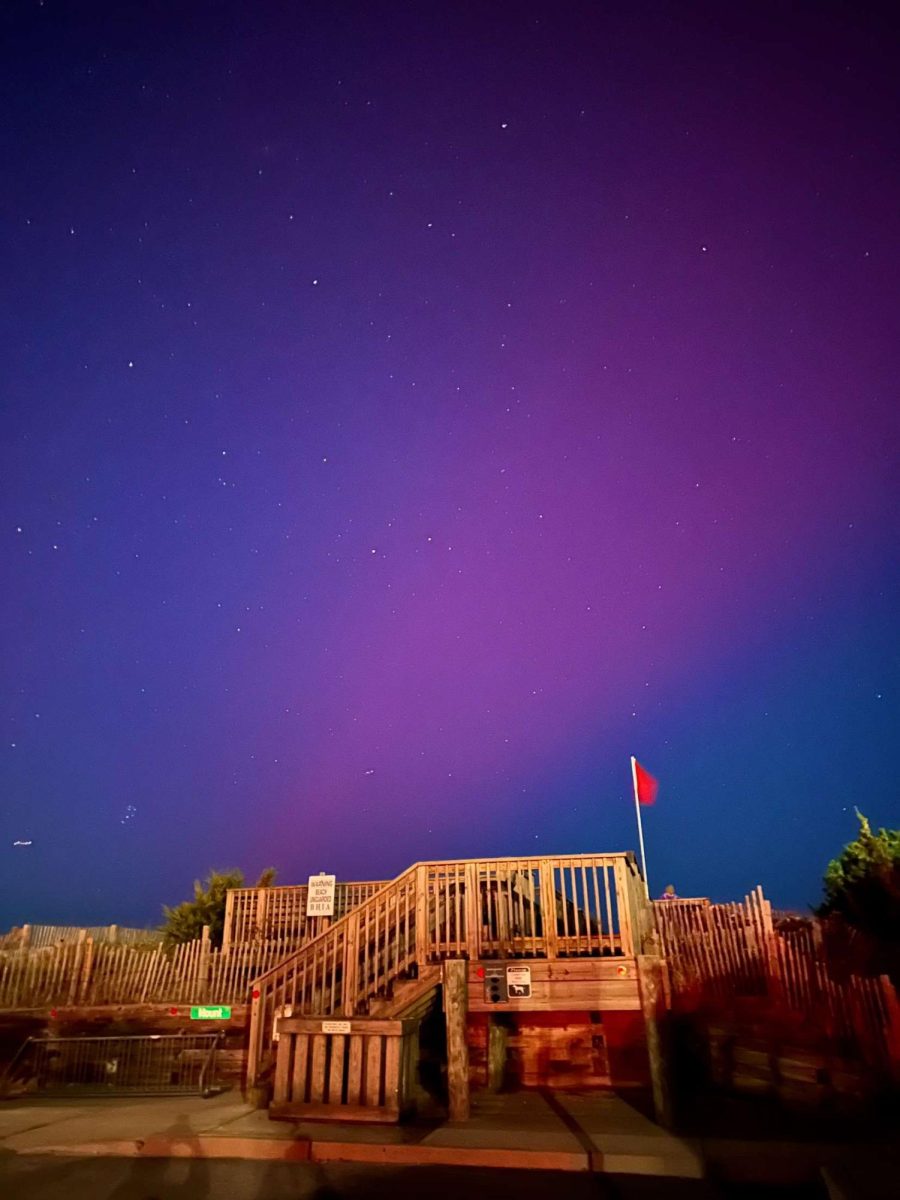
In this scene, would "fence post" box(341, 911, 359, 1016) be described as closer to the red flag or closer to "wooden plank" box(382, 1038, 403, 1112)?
"wooden plank" box(382, 1038, 403, 1112)

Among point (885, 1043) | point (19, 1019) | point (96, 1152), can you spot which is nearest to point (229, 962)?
point (19, 1019)

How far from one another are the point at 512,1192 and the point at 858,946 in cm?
1071

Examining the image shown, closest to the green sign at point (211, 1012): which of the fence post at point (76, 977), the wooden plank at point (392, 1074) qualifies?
the fence post at point (76, 977)

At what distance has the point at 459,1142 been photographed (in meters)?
9.33

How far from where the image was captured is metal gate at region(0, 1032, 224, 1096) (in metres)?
14.7

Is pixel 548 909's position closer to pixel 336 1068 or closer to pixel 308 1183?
pixel 336 1068

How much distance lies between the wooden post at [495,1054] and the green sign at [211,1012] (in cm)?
480

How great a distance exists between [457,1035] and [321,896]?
4.87 m

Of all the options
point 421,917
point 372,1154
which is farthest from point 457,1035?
point 372,1154

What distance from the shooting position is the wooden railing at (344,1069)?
35.1ft

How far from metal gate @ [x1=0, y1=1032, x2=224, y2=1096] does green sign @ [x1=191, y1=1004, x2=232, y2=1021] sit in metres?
0.31

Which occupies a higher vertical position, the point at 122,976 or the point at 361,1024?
the point at 122,976

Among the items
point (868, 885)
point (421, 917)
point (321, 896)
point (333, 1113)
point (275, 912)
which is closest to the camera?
point (333, 1113)

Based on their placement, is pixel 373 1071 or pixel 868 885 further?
pixel 868 885
